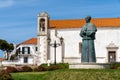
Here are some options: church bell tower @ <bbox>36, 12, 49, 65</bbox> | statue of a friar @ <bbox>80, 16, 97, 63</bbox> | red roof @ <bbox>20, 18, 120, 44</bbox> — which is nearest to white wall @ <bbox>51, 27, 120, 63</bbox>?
red roof @ <bbox>20, 18, 120, 44</bbox>

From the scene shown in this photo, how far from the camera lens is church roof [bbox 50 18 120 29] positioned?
6863cm

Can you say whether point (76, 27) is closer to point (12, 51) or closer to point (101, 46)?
point (101, 46)

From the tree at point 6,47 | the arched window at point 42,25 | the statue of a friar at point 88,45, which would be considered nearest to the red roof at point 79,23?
the arched window at point 42,25

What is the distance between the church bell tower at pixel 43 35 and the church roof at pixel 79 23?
1814 mm

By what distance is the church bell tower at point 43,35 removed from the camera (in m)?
69.4

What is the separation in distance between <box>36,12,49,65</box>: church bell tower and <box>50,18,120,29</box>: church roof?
71.4 inches

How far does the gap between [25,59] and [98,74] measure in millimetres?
58585

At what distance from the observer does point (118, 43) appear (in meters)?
67.4

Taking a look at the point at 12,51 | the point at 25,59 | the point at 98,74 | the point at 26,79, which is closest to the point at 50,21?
the point at 25,59

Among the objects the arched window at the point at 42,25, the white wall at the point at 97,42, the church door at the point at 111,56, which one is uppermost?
the arched window at the point at 42,25

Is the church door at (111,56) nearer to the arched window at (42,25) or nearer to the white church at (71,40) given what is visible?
the white church at (71,40)

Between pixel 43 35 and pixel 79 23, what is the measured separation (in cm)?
638

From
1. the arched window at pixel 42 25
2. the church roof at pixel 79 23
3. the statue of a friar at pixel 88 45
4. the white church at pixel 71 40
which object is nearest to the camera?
the statue of a friar at pixel 88 45

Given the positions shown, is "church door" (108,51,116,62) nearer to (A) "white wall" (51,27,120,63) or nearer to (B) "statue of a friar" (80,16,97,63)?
(A) "white wall" (51,27,120,63)
